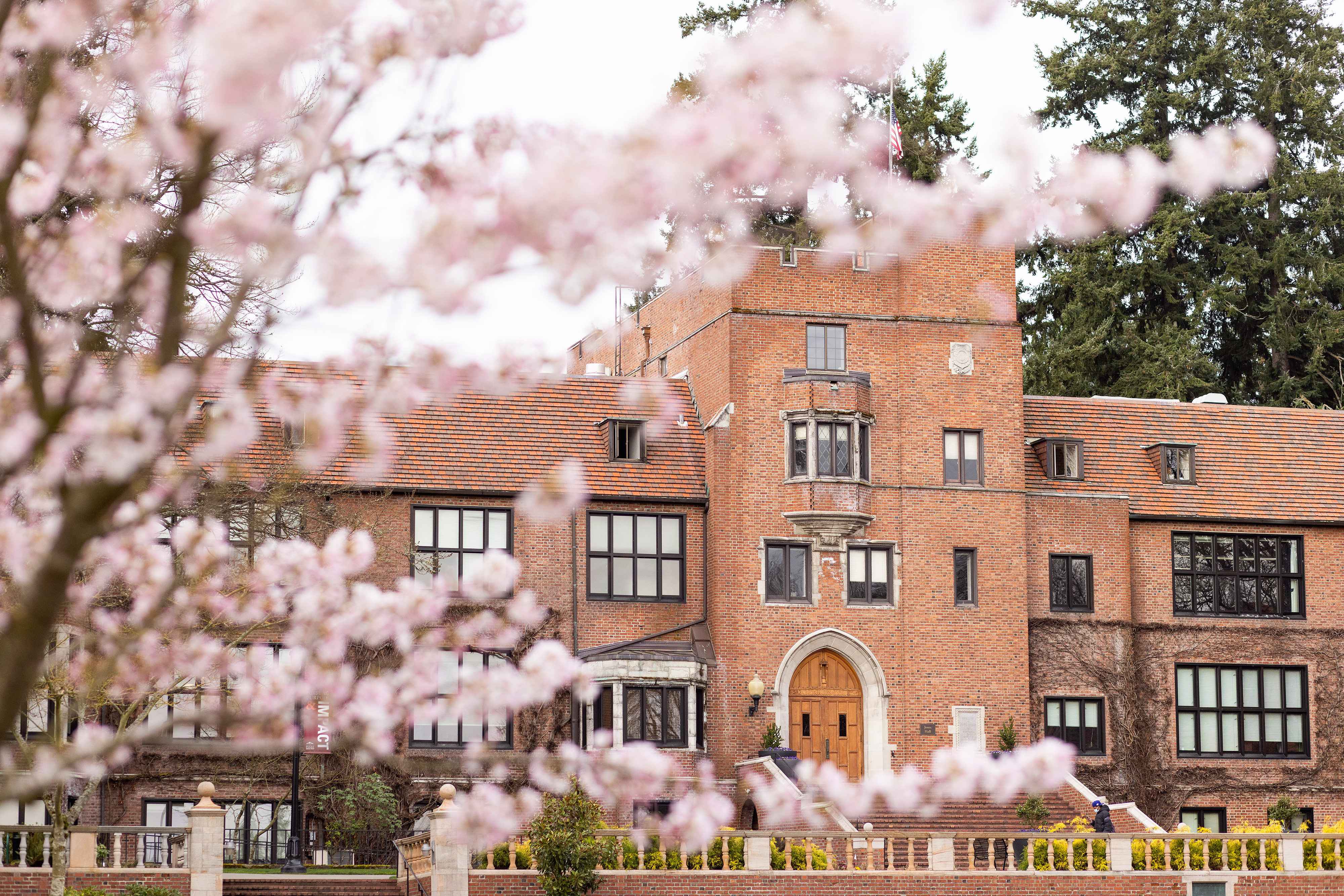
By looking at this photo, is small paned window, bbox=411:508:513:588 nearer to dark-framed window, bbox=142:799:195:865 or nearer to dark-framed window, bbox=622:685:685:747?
dark-framed window, bbox=622:685:685:747

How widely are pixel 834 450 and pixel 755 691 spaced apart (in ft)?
16.6

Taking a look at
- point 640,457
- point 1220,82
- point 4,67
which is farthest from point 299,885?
point 1220,82

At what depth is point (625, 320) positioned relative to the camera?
41719mm

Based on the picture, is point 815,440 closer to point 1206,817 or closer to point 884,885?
point 884,885

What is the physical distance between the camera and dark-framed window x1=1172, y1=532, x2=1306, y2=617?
35.2 m

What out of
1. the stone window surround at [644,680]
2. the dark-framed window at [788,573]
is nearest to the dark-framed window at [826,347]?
the dark-framed window at [788,573]

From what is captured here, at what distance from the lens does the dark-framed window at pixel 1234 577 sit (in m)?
35.2

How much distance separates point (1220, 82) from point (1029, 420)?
67.4 feet

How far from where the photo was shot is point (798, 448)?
3334 centimetres

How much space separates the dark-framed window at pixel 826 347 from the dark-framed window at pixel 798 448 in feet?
4.20

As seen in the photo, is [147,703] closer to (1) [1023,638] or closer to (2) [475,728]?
(2) [475,728]

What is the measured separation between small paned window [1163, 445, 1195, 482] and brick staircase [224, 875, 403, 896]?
18.3 metres

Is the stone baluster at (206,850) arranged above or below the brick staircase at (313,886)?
above

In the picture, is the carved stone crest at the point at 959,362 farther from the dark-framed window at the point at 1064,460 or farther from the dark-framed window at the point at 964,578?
the dark-framed window at the point at 964,578
